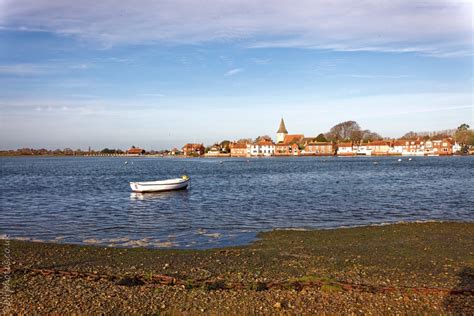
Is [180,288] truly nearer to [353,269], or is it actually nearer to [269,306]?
[269,306]

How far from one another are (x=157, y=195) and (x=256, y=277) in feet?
102

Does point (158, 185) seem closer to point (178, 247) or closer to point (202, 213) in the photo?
point (202, 213)

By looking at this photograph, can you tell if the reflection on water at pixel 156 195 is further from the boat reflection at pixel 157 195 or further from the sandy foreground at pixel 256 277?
the sandy foreground at pixel 256 277

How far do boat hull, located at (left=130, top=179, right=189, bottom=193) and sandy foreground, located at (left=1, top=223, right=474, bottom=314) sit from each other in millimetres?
23902

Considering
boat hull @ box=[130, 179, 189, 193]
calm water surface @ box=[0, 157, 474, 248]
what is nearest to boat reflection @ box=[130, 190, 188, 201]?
calm water surface @ box=[0, 157, 474, 248]

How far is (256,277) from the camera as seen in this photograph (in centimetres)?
1098

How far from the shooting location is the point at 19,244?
17016 mm

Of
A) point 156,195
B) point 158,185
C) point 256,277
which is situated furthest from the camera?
point 158,185

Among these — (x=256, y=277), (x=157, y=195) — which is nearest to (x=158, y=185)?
(x=157, y=195)

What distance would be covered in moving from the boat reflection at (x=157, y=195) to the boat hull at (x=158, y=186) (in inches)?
16.9

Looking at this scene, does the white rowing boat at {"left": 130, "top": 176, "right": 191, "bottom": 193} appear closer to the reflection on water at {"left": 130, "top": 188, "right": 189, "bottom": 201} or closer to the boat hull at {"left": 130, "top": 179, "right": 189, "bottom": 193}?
the boat hull at {"left": 130, "top": 179, "right": 189, "bottom": 193}

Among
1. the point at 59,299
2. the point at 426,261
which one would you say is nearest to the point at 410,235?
the point at 426,261

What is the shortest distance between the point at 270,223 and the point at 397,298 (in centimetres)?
1411

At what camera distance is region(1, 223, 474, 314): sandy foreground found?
840 centimetres
